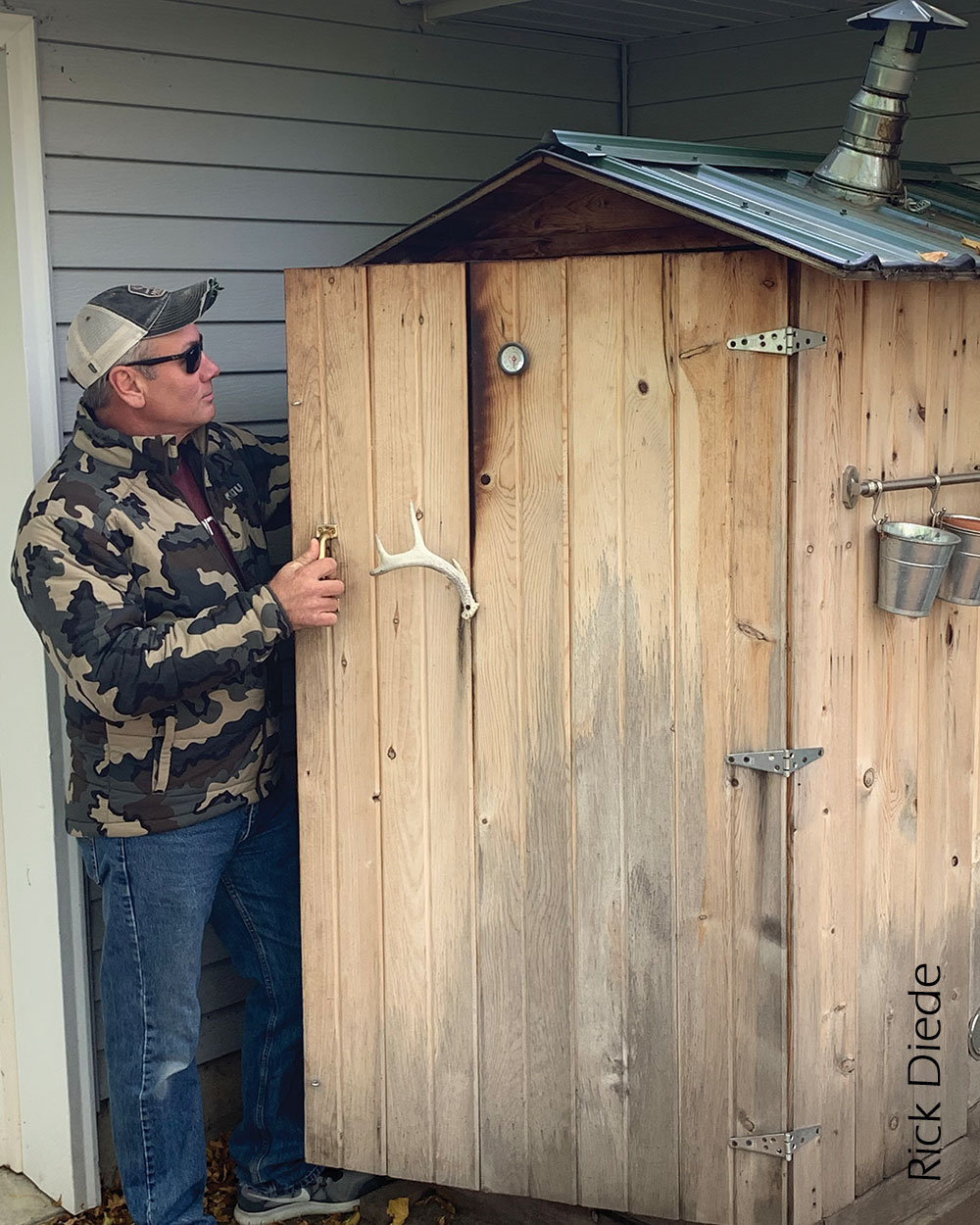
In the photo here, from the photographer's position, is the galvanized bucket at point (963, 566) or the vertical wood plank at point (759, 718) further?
the galvanized bucket at point (963, 566)

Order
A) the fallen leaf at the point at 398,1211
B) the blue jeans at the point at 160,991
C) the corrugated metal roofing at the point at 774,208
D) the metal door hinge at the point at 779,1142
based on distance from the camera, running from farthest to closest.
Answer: the fallen leaf at the point at 398,1211, the blue jeans at the point at 160,991, the metal door hinge at the point at 779,1142, the corrugated metal roofing at the point at 774,208

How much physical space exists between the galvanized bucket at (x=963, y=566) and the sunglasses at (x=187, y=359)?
5.29 ft

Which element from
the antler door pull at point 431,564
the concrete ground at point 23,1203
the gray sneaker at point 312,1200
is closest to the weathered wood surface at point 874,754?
the antler door pull at point 431,564

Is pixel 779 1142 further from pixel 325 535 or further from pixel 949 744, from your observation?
pixel 325 535

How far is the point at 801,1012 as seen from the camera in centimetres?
289

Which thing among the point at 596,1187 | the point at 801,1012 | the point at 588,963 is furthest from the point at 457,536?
the point at 596,1187

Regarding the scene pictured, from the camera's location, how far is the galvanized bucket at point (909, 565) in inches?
111

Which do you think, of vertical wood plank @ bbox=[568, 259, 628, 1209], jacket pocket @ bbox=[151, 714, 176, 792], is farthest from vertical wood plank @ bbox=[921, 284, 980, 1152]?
jacket pocket @ bbox=[151, 714, 176, 792]

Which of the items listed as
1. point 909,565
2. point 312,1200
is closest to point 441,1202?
point 312,1200

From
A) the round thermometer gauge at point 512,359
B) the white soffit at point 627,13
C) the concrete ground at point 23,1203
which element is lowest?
the concrete ground at point 23,1203

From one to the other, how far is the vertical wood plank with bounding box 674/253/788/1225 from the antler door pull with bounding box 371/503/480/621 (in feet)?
1.45

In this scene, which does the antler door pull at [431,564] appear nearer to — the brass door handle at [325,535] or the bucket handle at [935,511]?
the brass door handle at [325,535]

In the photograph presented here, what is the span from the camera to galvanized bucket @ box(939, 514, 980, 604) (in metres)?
2.92

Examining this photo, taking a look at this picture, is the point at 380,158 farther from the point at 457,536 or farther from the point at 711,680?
the point at 711,680
